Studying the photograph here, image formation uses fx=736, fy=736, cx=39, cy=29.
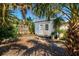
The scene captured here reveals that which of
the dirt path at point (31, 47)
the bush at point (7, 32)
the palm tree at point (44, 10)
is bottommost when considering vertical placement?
the dirt path at point (31, 47)

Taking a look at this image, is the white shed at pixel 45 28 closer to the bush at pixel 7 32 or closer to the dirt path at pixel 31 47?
the dirt path at pixel 31 47

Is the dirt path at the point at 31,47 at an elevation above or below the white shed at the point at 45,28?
below

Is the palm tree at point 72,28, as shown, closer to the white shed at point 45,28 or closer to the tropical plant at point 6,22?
the white shed at point 45,28

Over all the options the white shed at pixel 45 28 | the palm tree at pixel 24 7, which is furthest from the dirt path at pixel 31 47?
the palm tree at pixel 24 7

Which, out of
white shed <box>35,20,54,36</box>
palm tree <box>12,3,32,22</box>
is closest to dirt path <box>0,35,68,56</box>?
white shed <box>35,20,54,36</box>

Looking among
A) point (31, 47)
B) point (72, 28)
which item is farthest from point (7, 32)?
point (72, 28)

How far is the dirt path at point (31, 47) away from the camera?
34.2 feet

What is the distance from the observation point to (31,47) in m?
10.5

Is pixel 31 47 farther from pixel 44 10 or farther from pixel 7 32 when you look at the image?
pixel 44 10

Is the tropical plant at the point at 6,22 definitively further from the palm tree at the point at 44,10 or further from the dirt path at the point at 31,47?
the palm tree at the point at 44,10

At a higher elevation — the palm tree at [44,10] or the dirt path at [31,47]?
the palm tree at [44,10]

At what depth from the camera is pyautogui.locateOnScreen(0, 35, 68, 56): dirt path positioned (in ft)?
34.2

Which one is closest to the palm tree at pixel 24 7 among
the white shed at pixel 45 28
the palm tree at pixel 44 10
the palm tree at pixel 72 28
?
the palm tree at pixel 44 10

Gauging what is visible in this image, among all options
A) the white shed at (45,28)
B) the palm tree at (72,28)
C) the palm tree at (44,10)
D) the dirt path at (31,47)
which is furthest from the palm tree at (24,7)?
the palm tree at (72,28)
